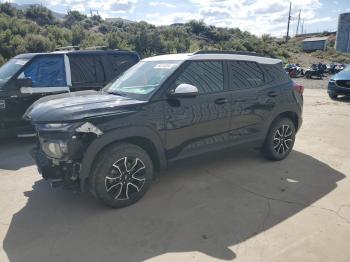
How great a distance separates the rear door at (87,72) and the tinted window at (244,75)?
10.3ft

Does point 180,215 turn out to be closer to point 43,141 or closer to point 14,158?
point 43,141

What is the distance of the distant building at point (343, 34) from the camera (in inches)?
2726

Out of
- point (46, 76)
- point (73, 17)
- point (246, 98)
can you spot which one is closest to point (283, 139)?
point (246, 98)

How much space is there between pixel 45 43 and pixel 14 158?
19975 millimetres

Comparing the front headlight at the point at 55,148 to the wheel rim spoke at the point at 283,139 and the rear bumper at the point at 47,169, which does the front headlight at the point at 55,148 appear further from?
the wheel rim spoke at the point at 283,139

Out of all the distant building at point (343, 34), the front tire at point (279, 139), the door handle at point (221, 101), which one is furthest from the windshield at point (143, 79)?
the distant building at point (343, 34)

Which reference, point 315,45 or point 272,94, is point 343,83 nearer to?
point 272,94

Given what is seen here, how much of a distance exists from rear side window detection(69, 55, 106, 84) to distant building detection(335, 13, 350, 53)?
239ft

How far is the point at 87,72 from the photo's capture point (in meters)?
7.11

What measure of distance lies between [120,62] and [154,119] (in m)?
3.68

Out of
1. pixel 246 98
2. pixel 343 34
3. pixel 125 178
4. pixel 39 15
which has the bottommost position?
pixel 125 178

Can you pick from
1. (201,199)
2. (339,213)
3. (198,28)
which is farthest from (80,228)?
(198,28)

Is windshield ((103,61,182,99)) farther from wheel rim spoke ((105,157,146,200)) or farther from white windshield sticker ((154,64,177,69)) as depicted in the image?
wheel rim spoke ((105,157,146,200))

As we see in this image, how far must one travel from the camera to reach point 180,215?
3.98 m
